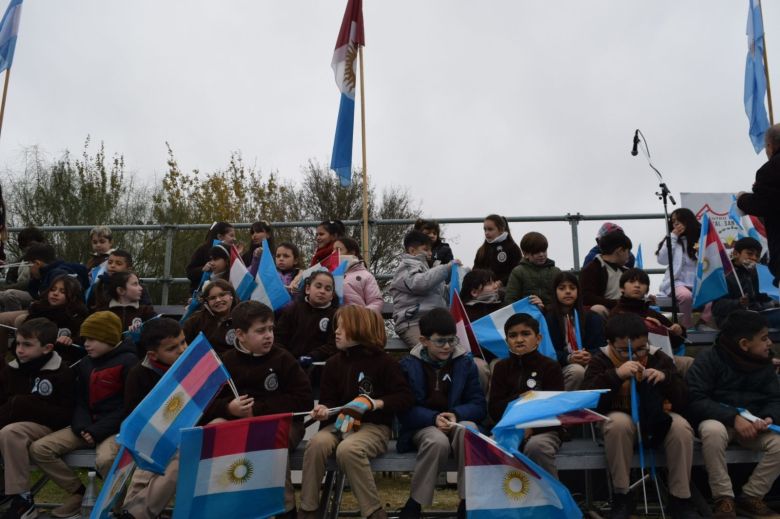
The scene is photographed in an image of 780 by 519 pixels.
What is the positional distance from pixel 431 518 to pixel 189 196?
68.8ft

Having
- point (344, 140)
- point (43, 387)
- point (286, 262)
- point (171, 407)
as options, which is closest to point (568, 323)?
point (171, 407)

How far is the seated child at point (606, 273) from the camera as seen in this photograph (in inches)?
301

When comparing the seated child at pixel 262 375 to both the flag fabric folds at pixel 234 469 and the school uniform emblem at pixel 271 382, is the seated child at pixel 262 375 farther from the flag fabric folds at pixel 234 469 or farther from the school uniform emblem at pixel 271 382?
the flag fabric folds at pixel 234 469

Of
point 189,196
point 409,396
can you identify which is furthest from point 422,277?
point 189,196

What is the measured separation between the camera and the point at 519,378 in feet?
19.0

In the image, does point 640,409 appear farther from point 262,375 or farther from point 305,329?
point 305,329

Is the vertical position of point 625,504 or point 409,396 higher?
point 409,396

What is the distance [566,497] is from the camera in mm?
4949

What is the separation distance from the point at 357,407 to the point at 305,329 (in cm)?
166

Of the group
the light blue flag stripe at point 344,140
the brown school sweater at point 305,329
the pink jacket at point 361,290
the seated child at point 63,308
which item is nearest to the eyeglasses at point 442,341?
the brown school sweater at point 305,329

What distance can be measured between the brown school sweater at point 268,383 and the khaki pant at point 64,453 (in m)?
0.81

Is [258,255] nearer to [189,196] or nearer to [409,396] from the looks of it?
[409,396]

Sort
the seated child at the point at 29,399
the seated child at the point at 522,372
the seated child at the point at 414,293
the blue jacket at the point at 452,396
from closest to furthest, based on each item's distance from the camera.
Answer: the blue jacket at the point at 452,396 < the seated child at the point at 522,372 < the seated child at the point at 29,399 < the seated child at the point at 414,293

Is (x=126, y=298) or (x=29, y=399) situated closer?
(x=29, y=399)
